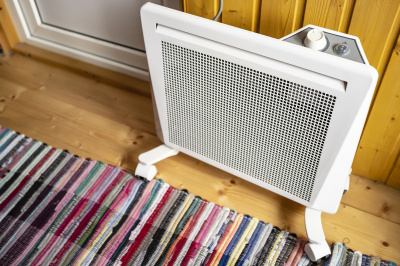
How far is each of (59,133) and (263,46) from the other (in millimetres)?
969

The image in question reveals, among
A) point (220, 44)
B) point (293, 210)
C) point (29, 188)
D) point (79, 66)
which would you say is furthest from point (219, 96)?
point (79, 66)

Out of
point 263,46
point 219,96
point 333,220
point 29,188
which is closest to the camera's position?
point 263,46

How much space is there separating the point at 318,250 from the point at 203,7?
0.76 meters

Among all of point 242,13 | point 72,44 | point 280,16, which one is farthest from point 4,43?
point 280,16

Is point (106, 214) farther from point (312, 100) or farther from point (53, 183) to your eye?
point (312, 100)

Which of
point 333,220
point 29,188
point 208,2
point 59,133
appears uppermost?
point 208,2

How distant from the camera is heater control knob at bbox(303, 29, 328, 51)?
97cm

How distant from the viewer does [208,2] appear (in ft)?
A: 3.91

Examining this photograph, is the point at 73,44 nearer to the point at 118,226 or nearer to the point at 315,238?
the point at 118,226

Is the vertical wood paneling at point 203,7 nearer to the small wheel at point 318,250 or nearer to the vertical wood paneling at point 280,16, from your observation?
the vertical wood paneling at point 280,16

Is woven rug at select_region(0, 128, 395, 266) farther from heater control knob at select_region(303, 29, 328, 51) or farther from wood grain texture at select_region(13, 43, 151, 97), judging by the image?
heater control knob at select_region(303, 29, 328, 51)

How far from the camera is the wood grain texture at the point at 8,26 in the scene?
1840 millimetres

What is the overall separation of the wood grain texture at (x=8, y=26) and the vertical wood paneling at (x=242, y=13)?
1.11 m

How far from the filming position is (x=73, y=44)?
1.85 metres
